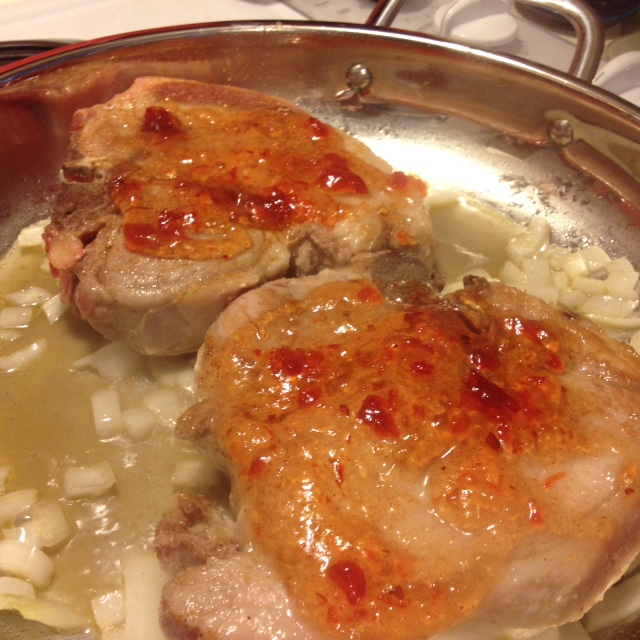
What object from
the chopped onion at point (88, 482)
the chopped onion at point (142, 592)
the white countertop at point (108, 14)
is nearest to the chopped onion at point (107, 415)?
the chopped onion at point (88, 482)

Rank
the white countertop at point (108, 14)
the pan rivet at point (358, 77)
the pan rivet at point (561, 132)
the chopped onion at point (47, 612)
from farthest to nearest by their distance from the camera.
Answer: the white countertop at point (108, 14) < the pan rivet at point (358, 77) < the pan rivet at point (561, 132) < the chopped onion at point (47, 612)

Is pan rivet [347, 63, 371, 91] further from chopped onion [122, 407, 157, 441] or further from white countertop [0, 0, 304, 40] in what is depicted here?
chopped onion [122, 407, 157, 441]

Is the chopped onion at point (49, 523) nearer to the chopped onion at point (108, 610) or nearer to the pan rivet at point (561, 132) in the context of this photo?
the chopped onion at point (108, 610)

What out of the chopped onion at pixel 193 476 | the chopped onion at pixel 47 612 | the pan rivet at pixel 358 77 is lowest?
the chopped onion at pixel 47 612

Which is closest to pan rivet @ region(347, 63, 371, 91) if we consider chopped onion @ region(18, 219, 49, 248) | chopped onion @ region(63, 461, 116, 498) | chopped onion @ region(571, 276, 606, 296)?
chopped onion @ region(571, 276, 606, 296)

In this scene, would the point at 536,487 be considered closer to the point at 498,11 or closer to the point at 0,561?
the point at 0,561

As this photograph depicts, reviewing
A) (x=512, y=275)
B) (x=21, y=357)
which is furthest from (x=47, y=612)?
(x=512, y=275)
